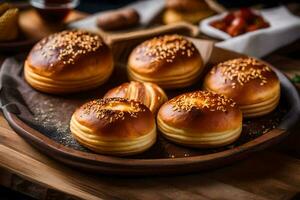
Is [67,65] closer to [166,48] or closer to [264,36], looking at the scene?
[166,48]

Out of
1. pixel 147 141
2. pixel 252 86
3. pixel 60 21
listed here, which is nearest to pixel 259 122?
pixel 252 86

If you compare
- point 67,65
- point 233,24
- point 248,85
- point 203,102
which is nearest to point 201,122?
point 203,102

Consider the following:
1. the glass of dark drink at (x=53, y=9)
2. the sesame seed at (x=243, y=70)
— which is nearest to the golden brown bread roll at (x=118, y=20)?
the glass of dark drink at (x=53, y=9)

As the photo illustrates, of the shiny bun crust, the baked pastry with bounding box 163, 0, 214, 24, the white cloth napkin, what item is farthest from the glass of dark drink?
the shiny bun crust

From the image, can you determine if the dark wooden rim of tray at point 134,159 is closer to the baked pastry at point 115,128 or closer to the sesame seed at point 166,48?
the baked pastry at point 115,128

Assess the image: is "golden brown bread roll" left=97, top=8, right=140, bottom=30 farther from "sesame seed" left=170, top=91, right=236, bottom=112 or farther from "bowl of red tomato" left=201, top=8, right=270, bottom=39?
"sesame seed" left=170, top=91, right=236, bottom=112

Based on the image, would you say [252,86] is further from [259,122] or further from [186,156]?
[186,156]
